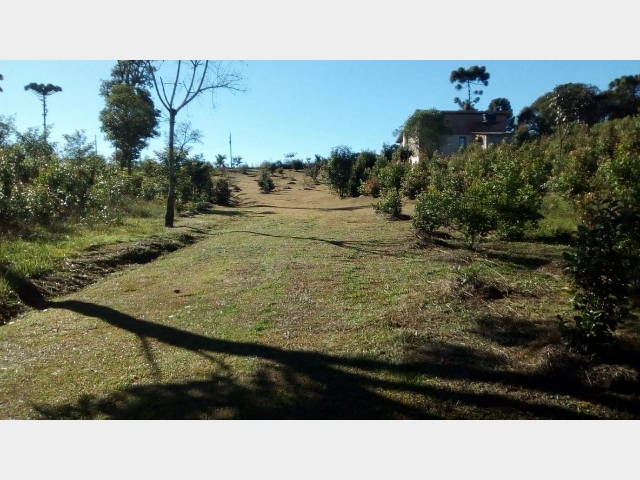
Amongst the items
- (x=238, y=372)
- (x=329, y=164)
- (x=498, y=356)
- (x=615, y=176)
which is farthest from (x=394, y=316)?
(x=329, y=164)

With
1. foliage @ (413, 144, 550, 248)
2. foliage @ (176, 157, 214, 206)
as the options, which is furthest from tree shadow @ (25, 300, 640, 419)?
foliage @ (176, 157, 214, 206)

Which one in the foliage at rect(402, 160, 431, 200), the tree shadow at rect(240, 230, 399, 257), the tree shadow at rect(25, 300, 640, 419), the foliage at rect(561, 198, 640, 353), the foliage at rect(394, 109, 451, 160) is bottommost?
the tree shadow at rect(25, 300, 640, 419)

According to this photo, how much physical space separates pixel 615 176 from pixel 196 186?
90.1 feet

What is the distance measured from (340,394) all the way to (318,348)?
113cm

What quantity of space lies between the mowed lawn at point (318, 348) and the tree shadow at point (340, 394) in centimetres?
2

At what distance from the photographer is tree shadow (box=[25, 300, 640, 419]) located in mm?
3857

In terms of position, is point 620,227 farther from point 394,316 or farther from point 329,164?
point 329,164

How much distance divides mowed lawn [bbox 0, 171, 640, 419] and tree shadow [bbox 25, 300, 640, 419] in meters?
0.02

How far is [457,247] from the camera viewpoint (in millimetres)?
11078

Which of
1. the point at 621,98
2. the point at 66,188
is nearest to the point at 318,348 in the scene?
the point at 66,188

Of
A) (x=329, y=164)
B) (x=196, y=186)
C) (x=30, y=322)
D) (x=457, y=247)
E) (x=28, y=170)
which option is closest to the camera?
(x=30, y=322)

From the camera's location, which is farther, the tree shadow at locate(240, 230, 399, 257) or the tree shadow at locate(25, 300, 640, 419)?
the tree shadow at locate(240, 230, 399, 257)

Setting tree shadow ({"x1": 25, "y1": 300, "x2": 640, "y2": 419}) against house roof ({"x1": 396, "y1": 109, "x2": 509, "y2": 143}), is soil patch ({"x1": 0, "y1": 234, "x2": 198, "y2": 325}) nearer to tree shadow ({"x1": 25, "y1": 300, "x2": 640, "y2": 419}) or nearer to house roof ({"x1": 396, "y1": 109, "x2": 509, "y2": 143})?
tree shadow ({"x1": 25, "y1": 300, "x2": 640, "y2": 419})

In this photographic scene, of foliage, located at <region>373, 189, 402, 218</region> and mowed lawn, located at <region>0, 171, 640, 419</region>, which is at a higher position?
foliage, located at <region>373, 189, 402, 218</region>
